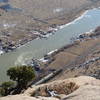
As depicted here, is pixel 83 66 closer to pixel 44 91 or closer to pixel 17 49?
pixel 17 49

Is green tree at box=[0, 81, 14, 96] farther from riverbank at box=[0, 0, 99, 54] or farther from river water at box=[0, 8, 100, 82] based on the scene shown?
riverbank at box=[0, 0, 99, 54]

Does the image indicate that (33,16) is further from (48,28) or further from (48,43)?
(48,43)

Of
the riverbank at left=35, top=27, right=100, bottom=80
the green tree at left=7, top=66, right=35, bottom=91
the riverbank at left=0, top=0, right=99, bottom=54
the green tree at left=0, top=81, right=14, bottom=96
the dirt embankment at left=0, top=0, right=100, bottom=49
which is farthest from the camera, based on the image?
the dirt embankment at left=0, top=0, right=100, bottom=49

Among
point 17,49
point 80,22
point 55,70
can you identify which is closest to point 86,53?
point 55,70

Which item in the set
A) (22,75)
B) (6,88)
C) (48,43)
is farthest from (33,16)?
(22,75)

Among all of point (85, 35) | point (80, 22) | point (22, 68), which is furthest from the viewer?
point (80, 22)

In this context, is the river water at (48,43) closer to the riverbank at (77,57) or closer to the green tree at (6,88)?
the riverbank at (77,57)

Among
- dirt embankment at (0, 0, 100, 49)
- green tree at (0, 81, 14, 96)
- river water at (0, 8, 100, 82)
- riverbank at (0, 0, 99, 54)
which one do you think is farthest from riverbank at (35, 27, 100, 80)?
green tree at (0, 81, 14, 96)

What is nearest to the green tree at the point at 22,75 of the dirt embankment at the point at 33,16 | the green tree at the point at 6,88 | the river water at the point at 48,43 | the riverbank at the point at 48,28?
the green tree at the point at 6,88
